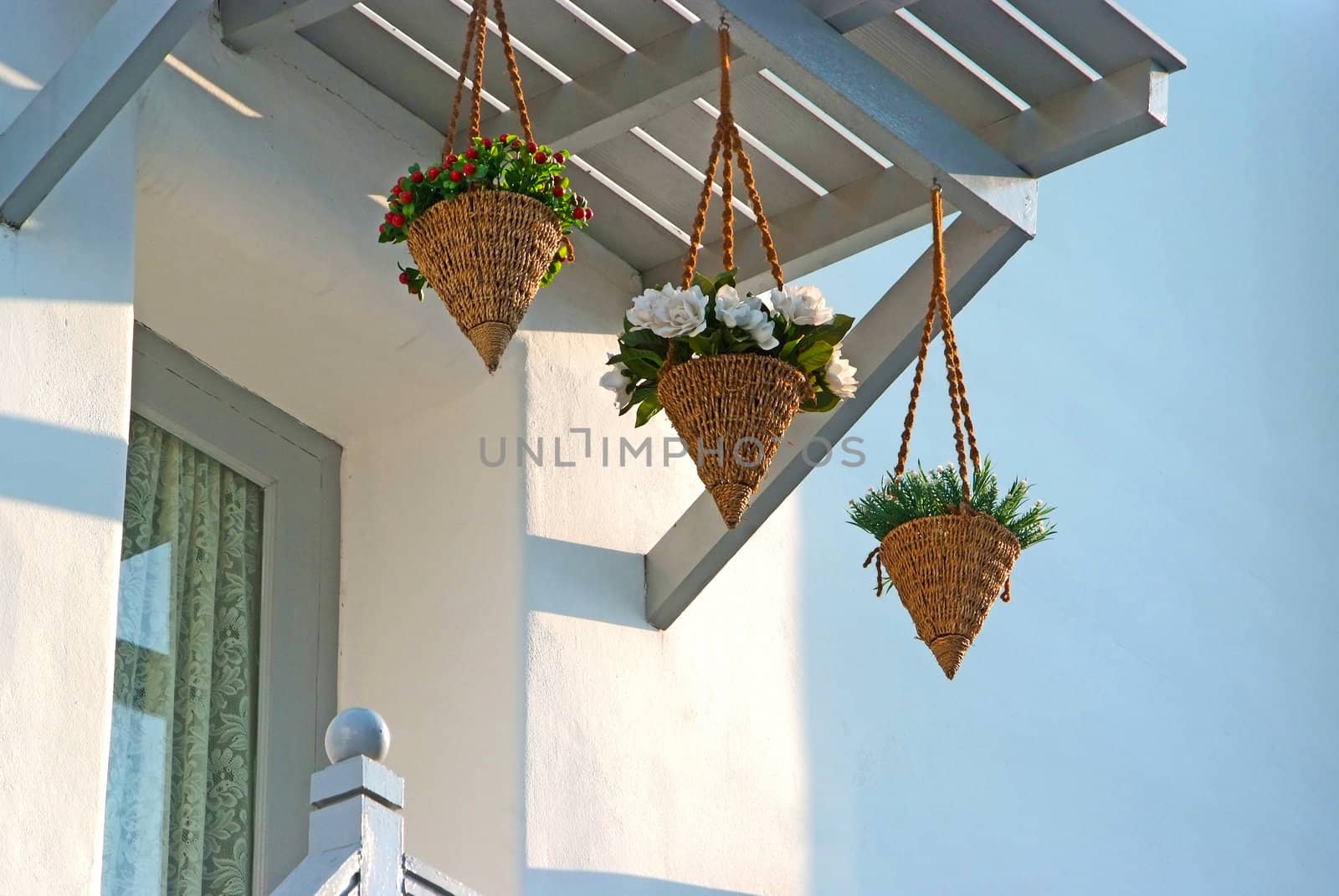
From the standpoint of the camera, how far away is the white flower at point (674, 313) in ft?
9.00

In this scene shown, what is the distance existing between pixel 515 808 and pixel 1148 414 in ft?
9.59

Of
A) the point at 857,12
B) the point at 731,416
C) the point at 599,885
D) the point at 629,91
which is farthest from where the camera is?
the point at 599,885

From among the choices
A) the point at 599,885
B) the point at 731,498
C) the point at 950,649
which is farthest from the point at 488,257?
the point at 599,885

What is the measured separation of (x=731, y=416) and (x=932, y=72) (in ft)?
3.37

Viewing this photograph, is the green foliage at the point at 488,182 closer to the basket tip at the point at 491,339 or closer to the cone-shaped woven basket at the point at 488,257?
the cone-shaped woven basket at the point at 488,257

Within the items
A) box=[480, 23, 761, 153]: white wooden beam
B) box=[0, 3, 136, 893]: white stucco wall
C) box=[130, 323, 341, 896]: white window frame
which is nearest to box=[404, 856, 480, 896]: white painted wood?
box=[0, 3, 136, 893]: white stucco wall

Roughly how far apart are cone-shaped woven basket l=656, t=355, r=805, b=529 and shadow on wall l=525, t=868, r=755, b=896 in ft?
3.37

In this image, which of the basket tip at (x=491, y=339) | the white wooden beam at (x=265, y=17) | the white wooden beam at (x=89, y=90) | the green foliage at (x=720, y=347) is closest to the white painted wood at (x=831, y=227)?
the green foliage at (x=720, y=347)

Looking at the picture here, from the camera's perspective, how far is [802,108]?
3.57 m

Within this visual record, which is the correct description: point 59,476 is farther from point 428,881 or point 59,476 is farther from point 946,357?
point 946,357

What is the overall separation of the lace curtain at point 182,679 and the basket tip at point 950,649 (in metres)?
1.36

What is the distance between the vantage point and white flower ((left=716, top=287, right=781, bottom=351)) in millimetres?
2729

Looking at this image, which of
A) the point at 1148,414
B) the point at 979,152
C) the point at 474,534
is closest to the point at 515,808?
the point at 474,534

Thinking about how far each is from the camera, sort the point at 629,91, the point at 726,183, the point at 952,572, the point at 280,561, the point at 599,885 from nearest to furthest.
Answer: the point at 726,183 → the point at 952,572 → the point at 629,91 → the point at 599,885 → the point at 280,561
